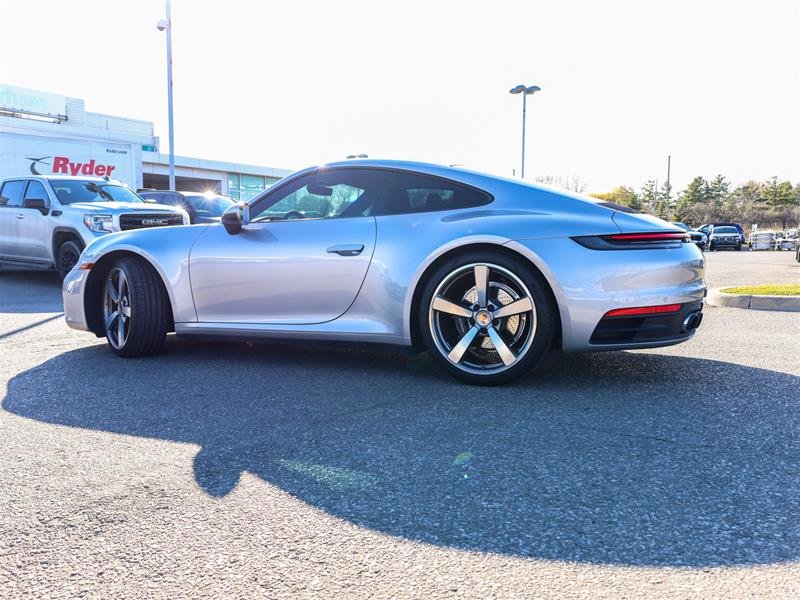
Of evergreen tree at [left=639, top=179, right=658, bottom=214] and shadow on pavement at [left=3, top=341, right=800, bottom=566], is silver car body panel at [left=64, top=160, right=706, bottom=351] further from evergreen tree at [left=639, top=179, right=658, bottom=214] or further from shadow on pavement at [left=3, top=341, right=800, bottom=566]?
evergreen tree at [left=639, top=179, right=658, bottom=214]

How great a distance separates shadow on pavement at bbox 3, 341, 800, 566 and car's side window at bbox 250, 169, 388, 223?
40.3 inches

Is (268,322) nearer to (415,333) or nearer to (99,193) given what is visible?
(415,333)

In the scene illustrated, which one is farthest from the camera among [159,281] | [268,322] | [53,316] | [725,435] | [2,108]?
[2,108]

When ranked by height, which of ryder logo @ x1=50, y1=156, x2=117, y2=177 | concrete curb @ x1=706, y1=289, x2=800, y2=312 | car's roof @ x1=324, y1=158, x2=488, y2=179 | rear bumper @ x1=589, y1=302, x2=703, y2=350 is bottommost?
concrete curb @ x1=706, y1=289, x2=800, y2=312

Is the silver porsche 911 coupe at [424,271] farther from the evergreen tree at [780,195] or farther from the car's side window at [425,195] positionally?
the evergreen tree at [780,195]

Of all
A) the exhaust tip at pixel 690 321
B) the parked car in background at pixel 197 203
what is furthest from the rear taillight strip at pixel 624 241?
the parked car in background at pixel 197 203

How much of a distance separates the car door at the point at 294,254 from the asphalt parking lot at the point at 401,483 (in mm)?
468

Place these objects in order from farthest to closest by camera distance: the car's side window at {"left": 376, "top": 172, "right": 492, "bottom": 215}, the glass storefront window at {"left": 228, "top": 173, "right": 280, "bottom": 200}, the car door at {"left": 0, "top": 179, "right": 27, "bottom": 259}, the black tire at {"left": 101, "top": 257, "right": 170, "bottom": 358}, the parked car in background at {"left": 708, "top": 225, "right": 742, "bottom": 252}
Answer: the glass storefront window at {"left": 228, "top": 173, "right": 280, "bottom": 200} → the parked car in background at {"left": 708, "top": 225, "right": 742, "bottom": 252} → the car door at {"left": 0, "top": 179, "right": 27, "bottom": 259} → the black tire at {"left": 101, "top": 257, "right": 170, "bottom": 358} → the car's side window at {"left": 376, "top": 172, "right": 492, "bottom": 215}

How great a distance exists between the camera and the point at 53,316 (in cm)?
717

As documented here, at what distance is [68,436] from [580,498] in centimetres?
226

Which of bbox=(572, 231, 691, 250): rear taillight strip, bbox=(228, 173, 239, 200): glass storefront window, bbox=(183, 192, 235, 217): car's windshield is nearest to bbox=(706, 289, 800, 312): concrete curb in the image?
bbox=(572, 231, 691, 250): rear taillight strip

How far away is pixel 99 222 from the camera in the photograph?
9602mm

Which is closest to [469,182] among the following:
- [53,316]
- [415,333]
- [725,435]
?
[415,333]

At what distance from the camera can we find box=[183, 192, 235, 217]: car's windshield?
46.6 feet
